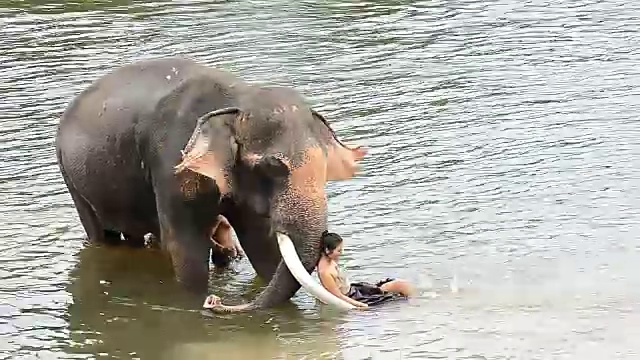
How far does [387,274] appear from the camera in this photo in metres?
7.37

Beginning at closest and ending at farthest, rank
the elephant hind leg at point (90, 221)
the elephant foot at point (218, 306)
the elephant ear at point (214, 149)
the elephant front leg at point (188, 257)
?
the elephant ear at point (214, 149) → the elephant foot at point (218, 306) → the elephant front leg at point (188, 257) → the elephant hind leg at point (90, 221)

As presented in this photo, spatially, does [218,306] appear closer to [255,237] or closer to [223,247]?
[255,237]

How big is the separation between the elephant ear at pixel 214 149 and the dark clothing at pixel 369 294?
0.93 meters

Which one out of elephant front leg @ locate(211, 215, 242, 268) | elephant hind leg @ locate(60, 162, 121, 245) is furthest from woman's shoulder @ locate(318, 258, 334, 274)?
elephant hind leg @ locate(60, 162, 121, 245)

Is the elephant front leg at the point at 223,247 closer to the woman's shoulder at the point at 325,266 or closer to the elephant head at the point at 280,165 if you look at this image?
the elephant head at the point at 280,165

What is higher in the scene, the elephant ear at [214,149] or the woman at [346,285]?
the elephant ear at [214,149]

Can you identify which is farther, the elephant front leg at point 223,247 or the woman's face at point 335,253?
the elephant front leg at point 223,247

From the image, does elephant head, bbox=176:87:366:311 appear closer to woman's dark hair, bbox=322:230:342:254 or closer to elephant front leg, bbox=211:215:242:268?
woman's dark hair, bbox=322:230:342:254

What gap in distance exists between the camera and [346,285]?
668cm

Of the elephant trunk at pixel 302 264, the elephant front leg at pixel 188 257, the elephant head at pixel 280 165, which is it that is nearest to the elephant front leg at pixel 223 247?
the elephant front leg at pixel 188 257

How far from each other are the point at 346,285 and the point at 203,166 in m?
0.99

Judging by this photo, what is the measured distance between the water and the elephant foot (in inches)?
2.6

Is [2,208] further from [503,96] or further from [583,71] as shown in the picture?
[583,71]

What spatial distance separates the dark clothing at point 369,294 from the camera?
6.82 meters
